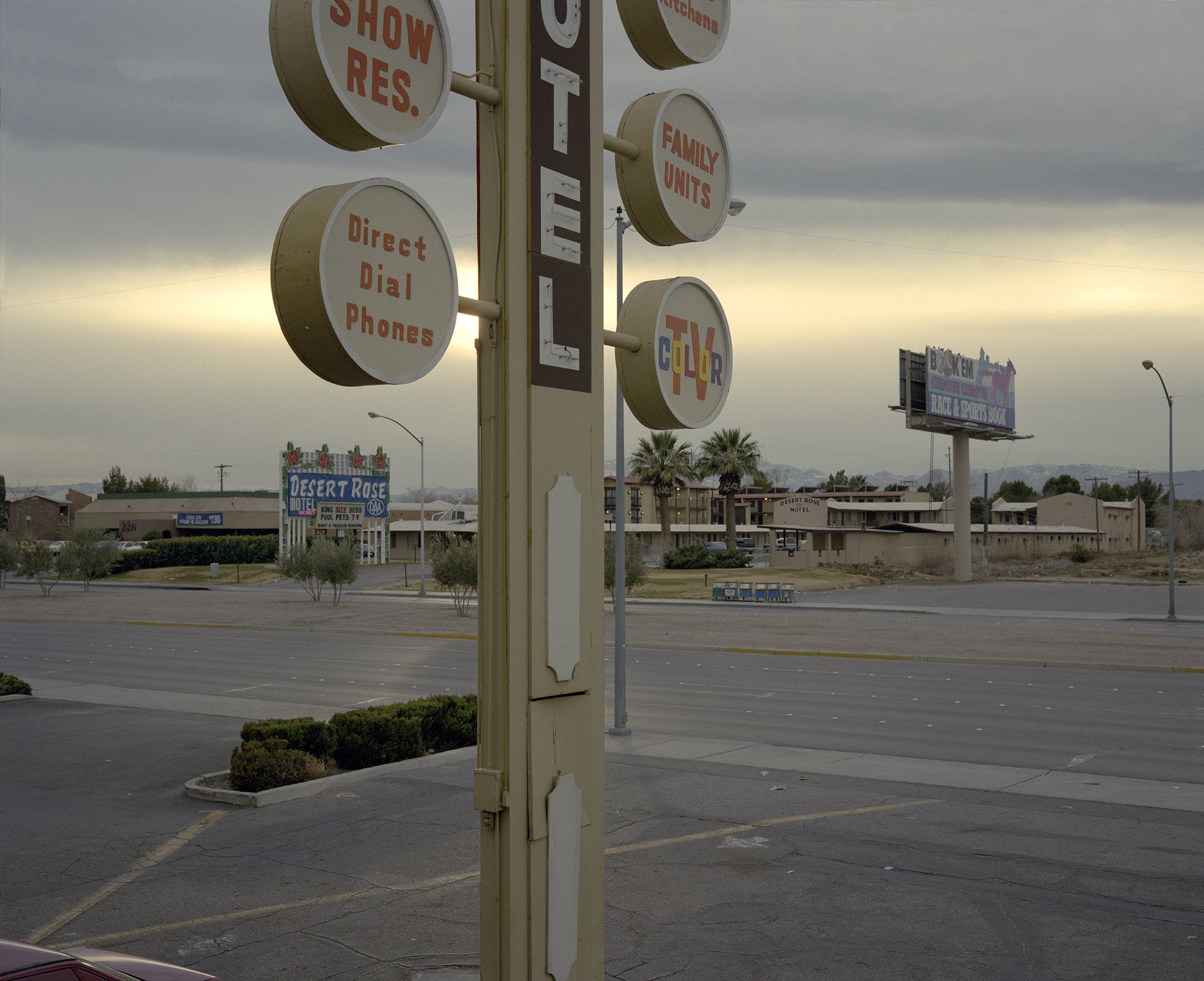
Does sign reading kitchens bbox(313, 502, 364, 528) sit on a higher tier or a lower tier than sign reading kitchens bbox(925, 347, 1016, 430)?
lower

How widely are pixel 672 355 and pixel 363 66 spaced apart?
230 centimetres

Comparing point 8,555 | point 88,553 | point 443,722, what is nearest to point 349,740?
point 443,722

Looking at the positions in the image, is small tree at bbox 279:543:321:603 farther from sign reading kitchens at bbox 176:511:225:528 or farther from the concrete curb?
sign reading kitchens at bbox 176:511:225:528

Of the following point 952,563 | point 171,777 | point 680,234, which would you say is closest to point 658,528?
point 952,563

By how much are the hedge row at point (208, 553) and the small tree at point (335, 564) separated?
34038mm

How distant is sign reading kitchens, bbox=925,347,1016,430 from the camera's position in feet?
231

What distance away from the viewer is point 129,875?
397 inches

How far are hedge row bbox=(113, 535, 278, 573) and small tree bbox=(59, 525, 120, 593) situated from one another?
645 inches

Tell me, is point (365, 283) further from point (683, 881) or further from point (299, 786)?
point (299, 786)

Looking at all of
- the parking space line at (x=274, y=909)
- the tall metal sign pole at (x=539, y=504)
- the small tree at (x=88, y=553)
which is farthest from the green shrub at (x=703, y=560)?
the tall metal sign pole at (x=539, y=504)

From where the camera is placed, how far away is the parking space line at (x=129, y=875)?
8617 millimetres

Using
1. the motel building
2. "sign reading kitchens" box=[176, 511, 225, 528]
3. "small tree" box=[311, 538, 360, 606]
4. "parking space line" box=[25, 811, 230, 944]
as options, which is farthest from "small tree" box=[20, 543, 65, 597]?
"parking space line" box=[25, 811, 230, 944]

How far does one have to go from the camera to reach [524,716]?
518 centimetres

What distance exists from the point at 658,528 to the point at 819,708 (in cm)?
9330
